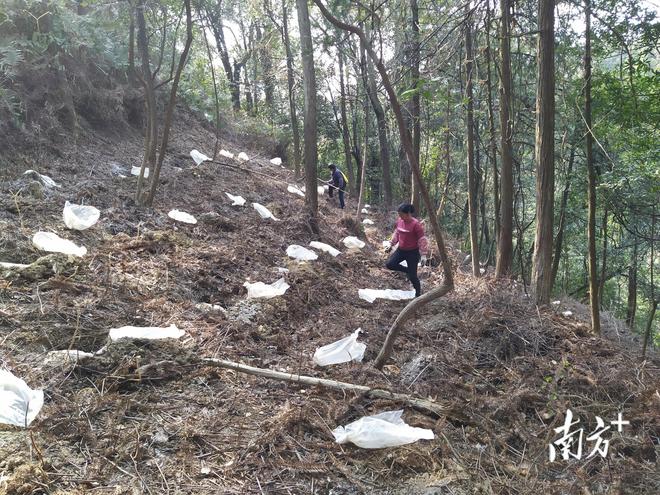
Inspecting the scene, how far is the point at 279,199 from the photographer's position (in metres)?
9.54

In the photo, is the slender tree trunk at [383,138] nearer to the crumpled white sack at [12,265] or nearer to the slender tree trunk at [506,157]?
the slender tree trunk at [506,157]

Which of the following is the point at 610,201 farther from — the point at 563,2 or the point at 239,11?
the point at 239,11

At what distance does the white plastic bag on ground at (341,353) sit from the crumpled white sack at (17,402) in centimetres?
193

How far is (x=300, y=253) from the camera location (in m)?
6.51

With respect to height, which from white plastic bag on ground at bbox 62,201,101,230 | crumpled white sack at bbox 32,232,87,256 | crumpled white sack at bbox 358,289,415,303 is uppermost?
white plastic bag on ground at bbox 62,201,101,230

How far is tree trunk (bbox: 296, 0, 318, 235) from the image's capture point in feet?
25.0

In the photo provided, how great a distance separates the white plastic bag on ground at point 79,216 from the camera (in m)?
4.98

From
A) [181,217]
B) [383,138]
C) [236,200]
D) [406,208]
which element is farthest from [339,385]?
[383,138]

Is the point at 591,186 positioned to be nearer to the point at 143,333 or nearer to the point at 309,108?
the point at 309,108

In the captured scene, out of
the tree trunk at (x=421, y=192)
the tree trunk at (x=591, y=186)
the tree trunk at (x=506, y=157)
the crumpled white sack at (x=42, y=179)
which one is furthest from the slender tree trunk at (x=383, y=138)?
the tree trunk at (x=421, y=192)

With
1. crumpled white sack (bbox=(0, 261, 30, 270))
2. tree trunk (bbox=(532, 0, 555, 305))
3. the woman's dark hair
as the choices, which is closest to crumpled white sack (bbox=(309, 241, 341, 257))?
the woman's dark hair

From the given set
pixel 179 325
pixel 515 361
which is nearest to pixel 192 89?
pixel 179 325

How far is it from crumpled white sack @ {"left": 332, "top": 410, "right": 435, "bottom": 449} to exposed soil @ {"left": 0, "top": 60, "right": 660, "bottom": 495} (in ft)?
0.20

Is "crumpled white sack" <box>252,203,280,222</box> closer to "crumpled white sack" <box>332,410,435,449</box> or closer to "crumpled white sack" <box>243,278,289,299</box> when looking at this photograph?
"crumpled white sack" <box>243,278,289,299</box>
